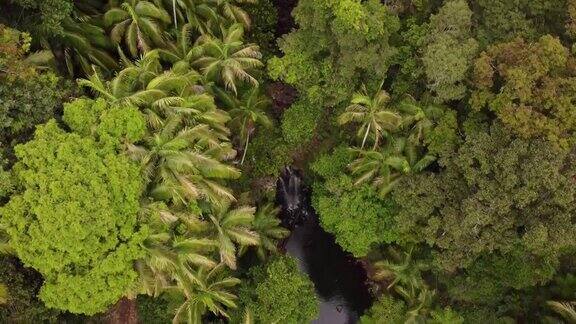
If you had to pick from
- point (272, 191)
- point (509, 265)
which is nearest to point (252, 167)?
point (272, 191)

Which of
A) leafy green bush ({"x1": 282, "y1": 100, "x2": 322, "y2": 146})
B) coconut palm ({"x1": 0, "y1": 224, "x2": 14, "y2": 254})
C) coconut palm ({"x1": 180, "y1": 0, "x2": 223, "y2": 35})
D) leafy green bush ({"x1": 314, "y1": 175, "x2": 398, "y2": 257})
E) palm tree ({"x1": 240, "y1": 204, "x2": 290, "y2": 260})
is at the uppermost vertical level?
coconut palm ({"x1": 180, "y1": 0, "x2": 223, "y2": 35})

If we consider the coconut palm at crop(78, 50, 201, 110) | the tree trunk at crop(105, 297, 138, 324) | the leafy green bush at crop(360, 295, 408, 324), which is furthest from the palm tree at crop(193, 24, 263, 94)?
the leafy green bush at crop(360, 295, 408, 324)

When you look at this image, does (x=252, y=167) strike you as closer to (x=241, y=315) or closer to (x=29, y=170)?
(x=241, y=315)

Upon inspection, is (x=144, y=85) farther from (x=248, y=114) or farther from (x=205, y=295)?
(x=205, y=295)

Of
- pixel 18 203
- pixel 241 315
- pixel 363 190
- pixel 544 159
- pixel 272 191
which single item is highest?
pixel 544 159

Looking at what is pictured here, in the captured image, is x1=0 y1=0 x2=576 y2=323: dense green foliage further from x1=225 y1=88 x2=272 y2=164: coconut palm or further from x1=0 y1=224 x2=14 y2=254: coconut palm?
x1=0 y1=224 x2=14 y2=254: coconut palm

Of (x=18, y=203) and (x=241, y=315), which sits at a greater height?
(x=18, y=203)
